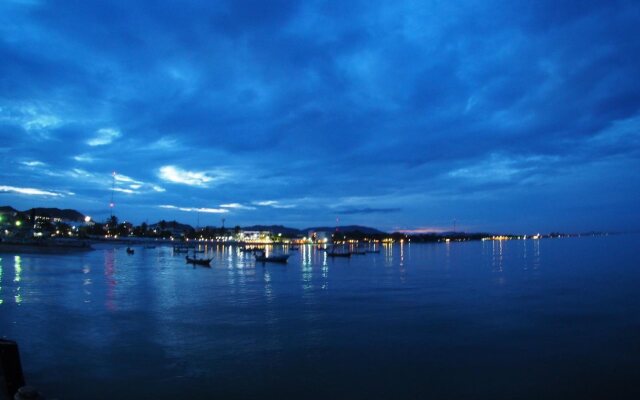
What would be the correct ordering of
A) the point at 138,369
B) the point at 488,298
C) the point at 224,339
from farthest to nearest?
the point at 488,298, the point at 224,339, the point at 138,369

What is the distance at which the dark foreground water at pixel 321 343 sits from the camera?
470 inches

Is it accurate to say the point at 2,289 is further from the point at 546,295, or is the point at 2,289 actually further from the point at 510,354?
the point at 546,295

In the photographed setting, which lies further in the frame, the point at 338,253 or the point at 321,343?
the point at 338,253

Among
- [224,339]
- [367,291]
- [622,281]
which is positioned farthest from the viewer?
[622,281]

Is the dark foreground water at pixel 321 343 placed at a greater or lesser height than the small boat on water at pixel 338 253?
greater

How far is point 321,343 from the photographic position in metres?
16.1

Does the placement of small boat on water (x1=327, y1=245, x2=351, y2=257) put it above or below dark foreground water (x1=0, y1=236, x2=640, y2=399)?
below

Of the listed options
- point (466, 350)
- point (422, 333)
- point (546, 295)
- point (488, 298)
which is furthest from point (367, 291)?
point (466, 350)

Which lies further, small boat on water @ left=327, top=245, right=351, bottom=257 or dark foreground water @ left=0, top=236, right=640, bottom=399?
small boat on water @ left=327, top=245, right=351, bottom=257

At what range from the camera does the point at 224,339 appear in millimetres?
16375

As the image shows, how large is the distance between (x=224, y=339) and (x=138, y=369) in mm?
3905

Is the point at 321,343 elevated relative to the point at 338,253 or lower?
elevated

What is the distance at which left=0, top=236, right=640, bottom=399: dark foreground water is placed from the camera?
470 inches

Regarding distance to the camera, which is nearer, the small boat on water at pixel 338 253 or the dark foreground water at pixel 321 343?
the dark foreground water at pixel 321 343
